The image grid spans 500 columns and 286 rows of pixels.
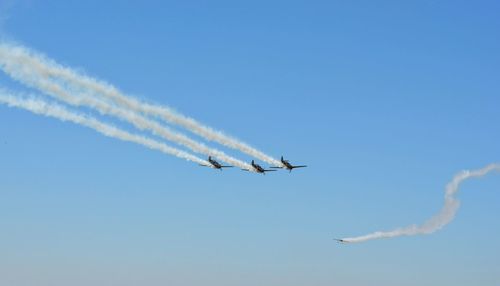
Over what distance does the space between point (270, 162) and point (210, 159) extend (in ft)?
31.1

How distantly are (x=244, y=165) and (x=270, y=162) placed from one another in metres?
3.81

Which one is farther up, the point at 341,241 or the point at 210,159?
the point at 210,159

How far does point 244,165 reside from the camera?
374ft

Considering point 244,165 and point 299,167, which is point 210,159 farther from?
point 299,167

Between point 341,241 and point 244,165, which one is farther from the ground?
point 244,165

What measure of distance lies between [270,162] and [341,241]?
15146 mm

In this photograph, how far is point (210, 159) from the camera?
4348 inches

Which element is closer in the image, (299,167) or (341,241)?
(341,241)

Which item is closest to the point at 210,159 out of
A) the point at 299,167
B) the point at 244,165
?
the point at 244,165

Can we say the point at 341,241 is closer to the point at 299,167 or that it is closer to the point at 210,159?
the point at 299,167

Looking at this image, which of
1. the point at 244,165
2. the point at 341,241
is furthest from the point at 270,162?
the point at 341,241

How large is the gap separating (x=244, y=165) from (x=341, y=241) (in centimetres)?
1715

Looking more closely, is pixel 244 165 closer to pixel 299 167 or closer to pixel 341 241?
pixel 299 167

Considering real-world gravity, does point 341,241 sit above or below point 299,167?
below
